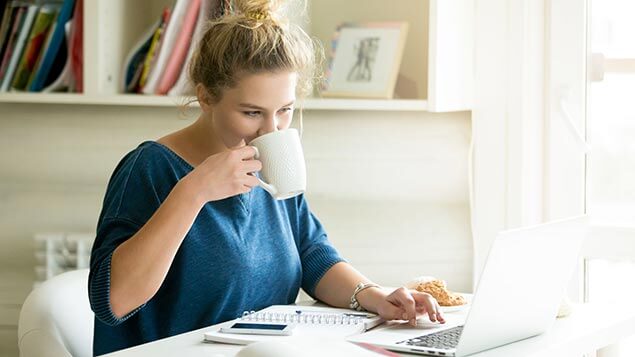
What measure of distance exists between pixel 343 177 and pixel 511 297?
3.68ft

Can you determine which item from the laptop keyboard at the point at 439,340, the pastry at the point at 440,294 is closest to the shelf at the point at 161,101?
the pastry at the point at 440,294

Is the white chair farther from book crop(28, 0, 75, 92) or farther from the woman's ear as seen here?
book crop(28, 0, 75, 92)

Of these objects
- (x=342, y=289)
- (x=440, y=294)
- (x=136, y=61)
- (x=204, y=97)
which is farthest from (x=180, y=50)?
(x=440, y=294)

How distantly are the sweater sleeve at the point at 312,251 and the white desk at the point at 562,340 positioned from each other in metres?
0.36

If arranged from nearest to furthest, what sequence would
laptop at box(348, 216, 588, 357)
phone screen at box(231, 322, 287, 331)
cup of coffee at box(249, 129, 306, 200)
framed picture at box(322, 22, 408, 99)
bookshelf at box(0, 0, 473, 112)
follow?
laptop at box(348, 216, 588, 357), phone screen at box(231, 322, 287, 331), cup of coffee at box(249, 129, 306, 200), bookshelf at box(0, 0, 473, 112), framed picture at box(322, 22, 408, 99)

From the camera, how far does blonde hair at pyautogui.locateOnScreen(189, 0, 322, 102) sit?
5.69 ft

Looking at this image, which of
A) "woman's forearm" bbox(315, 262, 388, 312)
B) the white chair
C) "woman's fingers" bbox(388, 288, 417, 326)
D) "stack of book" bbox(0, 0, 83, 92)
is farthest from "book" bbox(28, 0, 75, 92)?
"woman's fingers" bbox(388, 288, 417, 326)

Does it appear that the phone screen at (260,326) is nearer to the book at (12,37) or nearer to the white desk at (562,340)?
the white desk at (562,340)

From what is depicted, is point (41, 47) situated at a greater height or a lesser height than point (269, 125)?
greater

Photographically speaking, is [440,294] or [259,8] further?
[259,8]

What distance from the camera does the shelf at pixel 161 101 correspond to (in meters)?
2.32

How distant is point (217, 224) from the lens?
1.77m

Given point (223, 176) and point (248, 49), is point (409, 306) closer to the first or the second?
point (223, 176)

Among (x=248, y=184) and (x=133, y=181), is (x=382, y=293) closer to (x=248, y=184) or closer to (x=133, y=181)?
(x=248, y=184)
